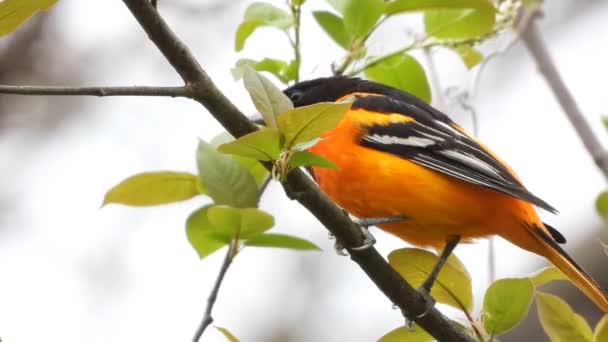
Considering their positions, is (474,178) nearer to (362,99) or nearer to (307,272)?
(362,99)

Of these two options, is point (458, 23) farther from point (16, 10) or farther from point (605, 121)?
point (16, 10)

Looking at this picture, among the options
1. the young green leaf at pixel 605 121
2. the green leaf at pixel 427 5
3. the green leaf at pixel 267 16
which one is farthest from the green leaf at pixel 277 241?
the young green leaf at pixel 605 121

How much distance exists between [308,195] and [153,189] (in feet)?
1.86

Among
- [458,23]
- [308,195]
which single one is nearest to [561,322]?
[308,195]

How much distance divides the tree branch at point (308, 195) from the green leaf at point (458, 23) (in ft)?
2.91

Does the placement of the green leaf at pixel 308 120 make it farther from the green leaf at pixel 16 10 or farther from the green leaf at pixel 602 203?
the green leaf at pixel 602 203

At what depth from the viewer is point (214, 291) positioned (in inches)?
91.0

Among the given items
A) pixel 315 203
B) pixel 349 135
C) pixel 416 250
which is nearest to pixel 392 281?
pixel 416 250

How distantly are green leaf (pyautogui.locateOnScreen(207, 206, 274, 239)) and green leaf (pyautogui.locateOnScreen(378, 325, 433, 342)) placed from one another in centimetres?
47

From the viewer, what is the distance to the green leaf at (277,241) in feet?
8.22

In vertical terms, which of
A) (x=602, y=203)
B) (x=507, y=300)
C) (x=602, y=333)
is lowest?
(x=602, y=333)

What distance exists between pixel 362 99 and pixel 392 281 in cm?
124

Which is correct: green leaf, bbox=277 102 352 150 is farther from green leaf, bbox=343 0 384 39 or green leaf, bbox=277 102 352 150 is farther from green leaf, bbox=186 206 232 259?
green leaf, bbox=343 0 384 39

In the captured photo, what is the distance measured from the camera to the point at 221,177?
8.23 feet
